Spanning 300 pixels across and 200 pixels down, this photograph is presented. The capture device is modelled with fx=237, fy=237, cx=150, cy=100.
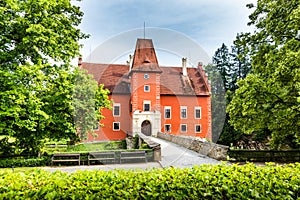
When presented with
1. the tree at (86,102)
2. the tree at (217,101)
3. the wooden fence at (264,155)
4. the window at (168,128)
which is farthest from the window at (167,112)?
the wooden fence at (264,155)

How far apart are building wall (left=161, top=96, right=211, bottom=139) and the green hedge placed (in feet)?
86.5

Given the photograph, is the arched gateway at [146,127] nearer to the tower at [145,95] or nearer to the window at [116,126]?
the tower at [145,95]

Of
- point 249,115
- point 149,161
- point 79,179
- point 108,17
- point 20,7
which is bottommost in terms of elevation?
point 149,161

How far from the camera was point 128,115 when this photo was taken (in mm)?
31484

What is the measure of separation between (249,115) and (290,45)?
3911 mm

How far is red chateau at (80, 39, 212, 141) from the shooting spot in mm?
29438

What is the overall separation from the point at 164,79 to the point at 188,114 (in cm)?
641

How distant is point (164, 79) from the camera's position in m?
31.9

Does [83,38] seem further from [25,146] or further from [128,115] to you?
[128,115]

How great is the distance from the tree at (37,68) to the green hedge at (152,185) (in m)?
7.50

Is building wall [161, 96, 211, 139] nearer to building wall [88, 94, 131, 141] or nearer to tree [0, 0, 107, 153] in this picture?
building wall [88, 94, 131, 141]

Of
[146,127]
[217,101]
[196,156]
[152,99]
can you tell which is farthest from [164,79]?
[196,156]

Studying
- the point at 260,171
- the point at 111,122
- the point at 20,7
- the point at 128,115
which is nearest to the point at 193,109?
the point at 128,115

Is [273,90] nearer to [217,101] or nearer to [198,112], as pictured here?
[198,112]
